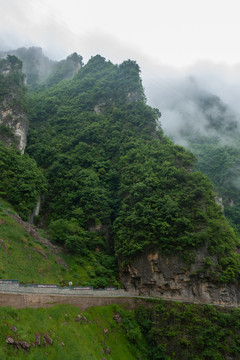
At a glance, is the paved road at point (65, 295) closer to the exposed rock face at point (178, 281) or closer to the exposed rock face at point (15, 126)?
the exposed rock face at point (178, 281)

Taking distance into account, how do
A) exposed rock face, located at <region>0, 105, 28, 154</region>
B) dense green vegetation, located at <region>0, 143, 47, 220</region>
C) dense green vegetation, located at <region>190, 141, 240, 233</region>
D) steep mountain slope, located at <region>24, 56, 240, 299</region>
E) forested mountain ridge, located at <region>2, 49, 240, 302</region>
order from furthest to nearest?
dense green vegetation, located at <region>190, 141, 240, 233</region> → exposed rock face, located at <region>0, 105, 28, 154</region> → dense green vegetation, located at <region>0, 143, 47, 220</region> → steep mountain slope, located at <region>24, 56, 240, 299</region> → forested mountain ridge, located at <region>2, 49, 240, 302</region>

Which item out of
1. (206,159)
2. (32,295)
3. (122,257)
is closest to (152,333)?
(122,257)

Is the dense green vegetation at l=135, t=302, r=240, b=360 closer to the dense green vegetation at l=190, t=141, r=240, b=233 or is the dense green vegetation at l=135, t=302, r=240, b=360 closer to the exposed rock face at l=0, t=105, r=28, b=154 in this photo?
the dense green vegetation at l=190, t=141, r=240, b=233

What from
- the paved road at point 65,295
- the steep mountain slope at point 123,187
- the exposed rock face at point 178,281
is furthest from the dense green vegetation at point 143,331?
the steep mountain slope at point 123,187

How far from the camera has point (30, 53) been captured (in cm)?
12425

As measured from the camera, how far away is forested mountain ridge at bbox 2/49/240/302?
3584 cm

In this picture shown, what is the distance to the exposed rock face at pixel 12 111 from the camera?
1993 inches

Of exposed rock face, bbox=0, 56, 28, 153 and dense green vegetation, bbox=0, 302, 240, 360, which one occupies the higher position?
exposed rock face, bbox=0, 56, 28, 153

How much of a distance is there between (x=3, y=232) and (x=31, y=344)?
17.3m

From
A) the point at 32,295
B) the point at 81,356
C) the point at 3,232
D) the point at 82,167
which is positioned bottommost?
the point at 81,356

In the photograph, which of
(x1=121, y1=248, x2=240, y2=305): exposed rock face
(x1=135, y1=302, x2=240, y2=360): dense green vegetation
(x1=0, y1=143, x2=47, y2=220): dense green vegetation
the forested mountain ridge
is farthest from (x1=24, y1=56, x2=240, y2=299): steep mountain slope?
(x1=0, y1=143, x2=47, y2=220): dense green vegetation

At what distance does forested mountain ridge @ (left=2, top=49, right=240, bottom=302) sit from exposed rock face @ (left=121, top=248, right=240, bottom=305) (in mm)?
132

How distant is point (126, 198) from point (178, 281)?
587 inches

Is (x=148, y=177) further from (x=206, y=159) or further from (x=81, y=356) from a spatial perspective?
(x=206, y=159)
